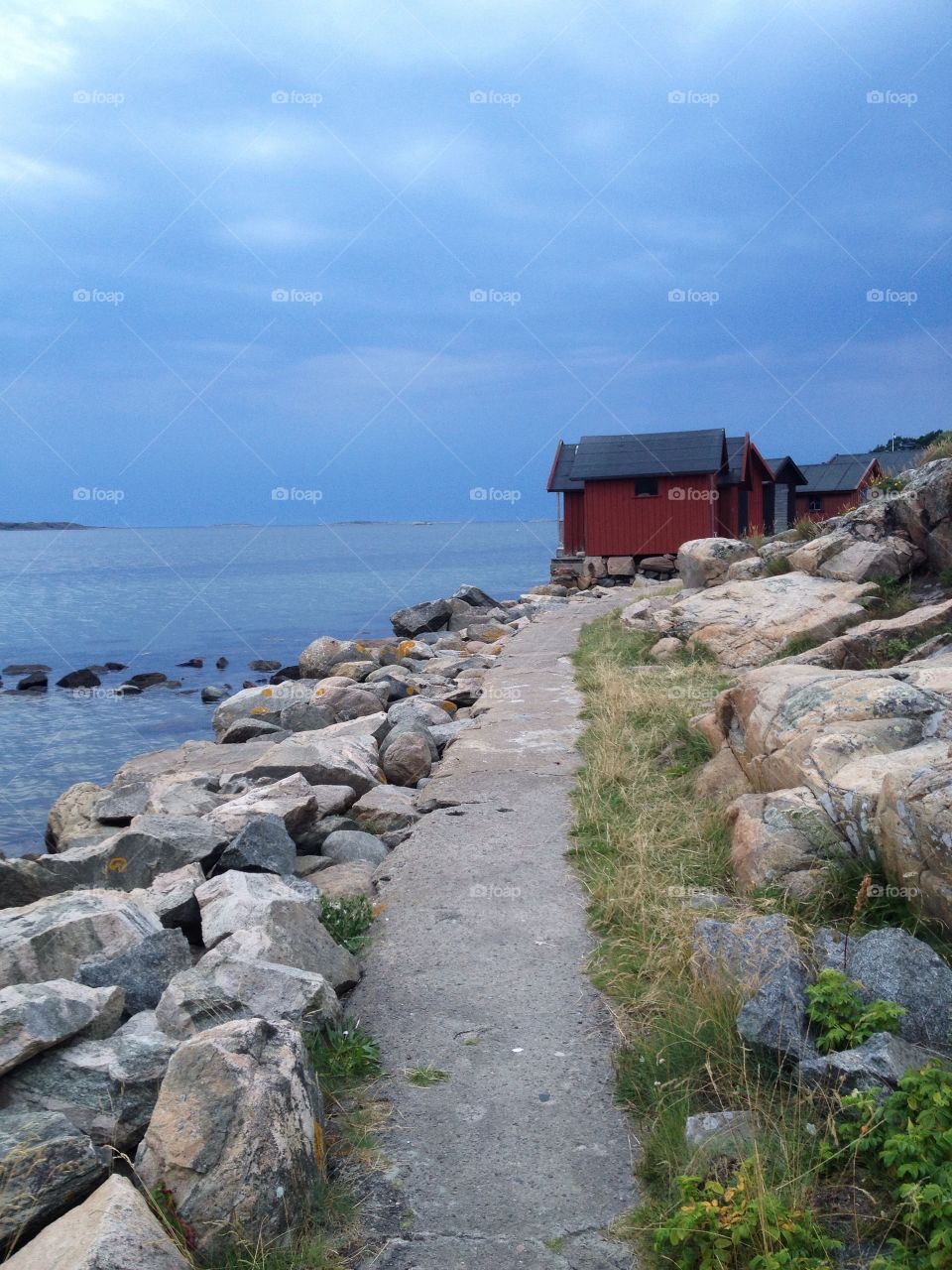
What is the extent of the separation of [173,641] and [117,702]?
49.8 ft

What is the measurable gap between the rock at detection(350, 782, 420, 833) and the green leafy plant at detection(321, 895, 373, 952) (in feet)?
6.72

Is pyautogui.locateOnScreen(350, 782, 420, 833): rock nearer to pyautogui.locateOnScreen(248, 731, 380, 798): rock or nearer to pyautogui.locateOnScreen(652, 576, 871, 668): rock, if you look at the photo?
pyautogui.locateOnScreen(248, 731, 380, 798): rock

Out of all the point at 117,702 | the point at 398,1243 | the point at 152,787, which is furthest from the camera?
the point at 117,702

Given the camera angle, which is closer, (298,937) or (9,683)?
(298,937)

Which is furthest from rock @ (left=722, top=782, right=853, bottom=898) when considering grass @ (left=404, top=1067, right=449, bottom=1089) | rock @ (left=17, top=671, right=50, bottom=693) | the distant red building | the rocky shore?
the distant red building

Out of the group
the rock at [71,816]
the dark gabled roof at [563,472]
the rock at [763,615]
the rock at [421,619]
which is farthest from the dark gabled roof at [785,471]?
the rock at [71,816]

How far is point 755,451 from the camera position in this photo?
38156 mm

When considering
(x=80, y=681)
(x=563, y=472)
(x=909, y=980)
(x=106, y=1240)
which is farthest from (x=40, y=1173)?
(x=563, y=472)

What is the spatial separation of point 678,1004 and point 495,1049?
0.81m

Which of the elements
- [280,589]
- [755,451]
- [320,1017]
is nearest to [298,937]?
[320,1017]

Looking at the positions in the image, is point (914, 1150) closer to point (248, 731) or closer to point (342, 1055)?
point (342, 1055)

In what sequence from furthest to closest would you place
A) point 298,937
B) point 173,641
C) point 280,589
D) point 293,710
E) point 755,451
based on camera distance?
point 280,589 < point 173,641 < point 755,451 < point 293,710 < point 298,937

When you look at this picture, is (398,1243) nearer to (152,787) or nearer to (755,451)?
(152,787)

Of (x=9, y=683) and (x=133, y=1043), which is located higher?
(x=133, y=1043)
